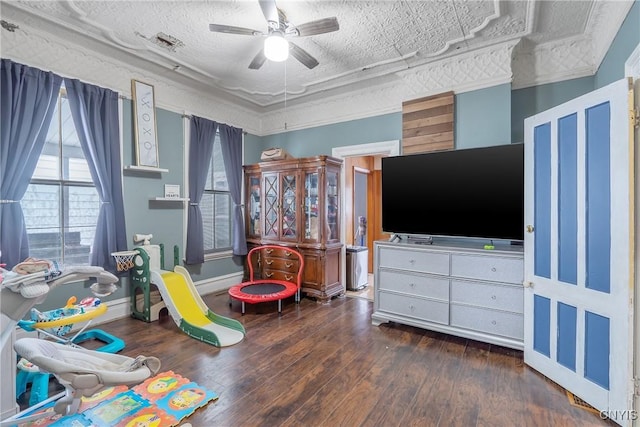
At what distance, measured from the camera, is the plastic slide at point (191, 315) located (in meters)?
2.92

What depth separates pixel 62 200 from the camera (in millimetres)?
3131

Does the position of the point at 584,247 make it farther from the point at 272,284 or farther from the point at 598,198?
the point at 272,284

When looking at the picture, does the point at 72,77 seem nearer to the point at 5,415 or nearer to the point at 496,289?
the point at 5,415

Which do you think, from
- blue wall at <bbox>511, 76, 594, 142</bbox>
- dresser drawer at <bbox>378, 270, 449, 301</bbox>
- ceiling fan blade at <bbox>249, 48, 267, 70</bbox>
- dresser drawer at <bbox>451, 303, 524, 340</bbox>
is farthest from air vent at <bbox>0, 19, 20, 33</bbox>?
blue wall at <bbox>511, 76, 594, 142</bbox>

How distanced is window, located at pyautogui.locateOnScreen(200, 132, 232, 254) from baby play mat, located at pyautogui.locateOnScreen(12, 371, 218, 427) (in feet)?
8.36

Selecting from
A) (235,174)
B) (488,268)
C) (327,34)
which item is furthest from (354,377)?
(235,174)

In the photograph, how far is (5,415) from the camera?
178 centimetres

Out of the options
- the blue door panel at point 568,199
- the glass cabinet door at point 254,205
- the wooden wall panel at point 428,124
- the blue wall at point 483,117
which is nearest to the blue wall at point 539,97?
the blue wall at point 483,117

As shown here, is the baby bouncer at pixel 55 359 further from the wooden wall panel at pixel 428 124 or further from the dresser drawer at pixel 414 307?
the wooden wall panel at pixel 428 124

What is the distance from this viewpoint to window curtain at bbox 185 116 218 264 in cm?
422

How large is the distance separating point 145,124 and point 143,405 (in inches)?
122

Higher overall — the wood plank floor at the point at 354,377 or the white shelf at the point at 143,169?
the white shelf at the point at 143,169

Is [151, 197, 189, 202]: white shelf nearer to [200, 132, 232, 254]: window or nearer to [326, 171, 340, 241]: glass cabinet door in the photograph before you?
[200, 132, 232, 254]: window

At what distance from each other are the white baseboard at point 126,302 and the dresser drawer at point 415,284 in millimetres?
2596
